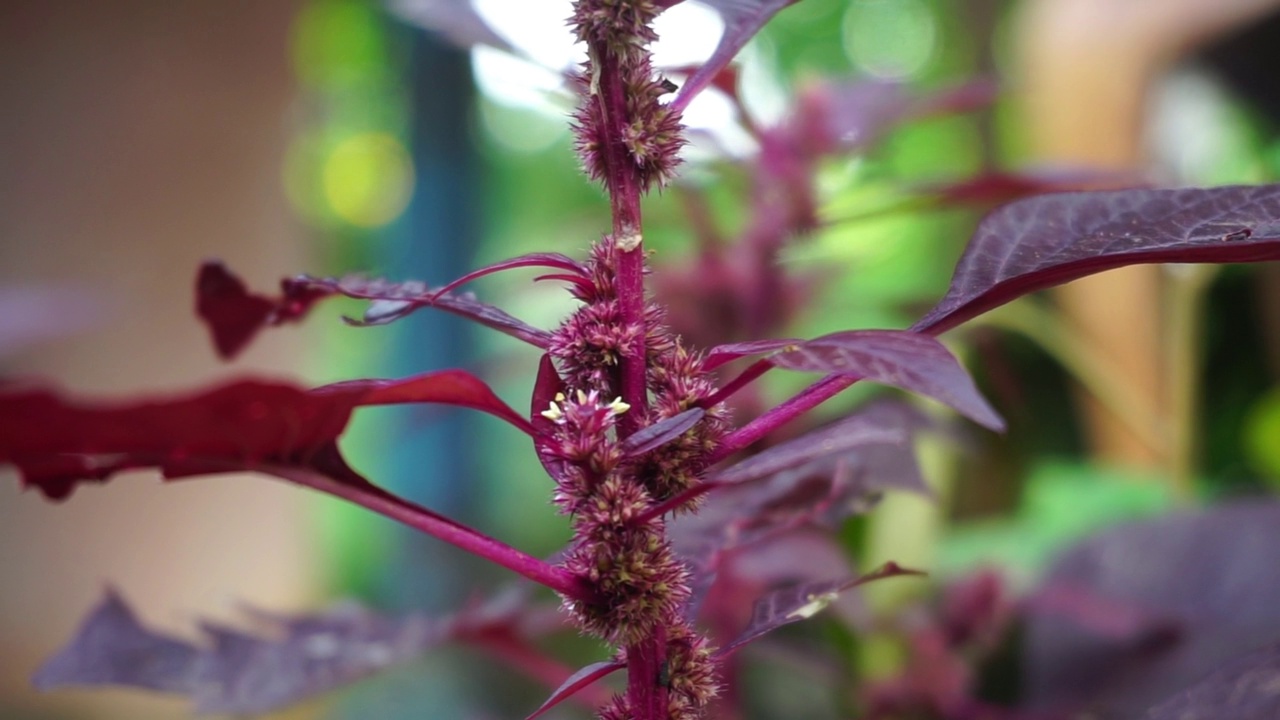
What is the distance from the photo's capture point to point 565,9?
1.14 ft

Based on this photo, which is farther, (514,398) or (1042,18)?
(514,398)

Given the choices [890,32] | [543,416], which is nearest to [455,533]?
[543,416]

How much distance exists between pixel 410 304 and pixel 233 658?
275 millimetres

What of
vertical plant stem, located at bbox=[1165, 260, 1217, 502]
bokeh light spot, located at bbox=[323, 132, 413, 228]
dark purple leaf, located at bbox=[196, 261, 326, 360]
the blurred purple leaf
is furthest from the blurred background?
bokeh light spot, located at bbox=[323, 132, 413, 228]

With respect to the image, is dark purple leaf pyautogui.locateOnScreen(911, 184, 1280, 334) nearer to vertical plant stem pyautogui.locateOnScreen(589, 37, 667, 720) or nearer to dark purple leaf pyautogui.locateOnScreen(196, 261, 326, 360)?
vertical plant stem pyautogui.locateOnScreen(589, 37, 667, 720)

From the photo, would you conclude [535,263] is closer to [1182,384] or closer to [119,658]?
[119,658]

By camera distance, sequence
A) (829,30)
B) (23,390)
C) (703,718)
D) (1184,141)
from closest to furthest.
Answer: (23,390) < (703,718) < (1184,141) < (829,30)

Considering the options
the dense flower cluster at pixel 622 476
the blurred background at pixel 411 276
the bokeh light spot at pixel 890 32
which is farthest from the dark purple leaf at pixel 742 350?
the bokeh light spot at pixel 890 32

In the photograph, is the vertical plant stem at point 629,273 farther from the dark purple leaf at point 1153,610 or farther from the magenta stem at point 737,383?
the dark purple leaf at point 1153,610

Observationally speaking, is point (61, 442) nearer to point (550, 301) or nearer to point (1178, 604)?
point (1178, 604)

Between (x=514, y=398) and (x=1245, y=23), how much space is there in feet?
5.42

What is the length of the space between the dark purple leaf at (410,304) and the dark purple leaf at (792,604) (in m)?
0.12

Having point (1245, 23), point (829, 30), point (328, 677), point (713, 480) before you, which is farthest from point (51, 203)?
point (829, 30)

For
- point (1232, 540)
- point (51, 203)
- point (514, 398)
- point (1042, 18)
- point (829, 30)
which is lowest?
point (514, 398)
